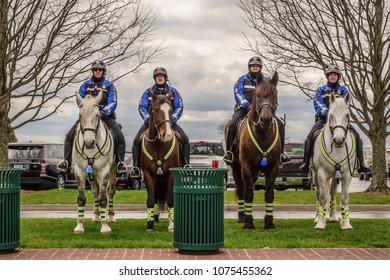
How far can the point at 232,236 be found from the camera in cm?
1170

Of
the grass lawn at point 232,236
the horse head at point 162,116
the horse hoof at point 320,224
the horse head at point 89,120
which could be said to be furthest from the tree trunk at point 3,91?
the horse hoof at point 320,224

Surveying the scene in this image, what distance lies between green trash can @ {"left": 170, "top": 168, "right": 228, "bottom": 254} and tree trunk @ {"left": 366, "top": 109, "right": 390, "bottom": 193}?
51.3 feet

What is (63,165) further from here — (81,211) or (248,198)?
(248,198)

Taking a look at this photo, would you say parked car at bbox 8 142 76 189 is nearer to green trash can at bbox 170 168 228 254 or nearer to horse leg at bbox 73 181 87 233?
horse leg at bbox 73 181 87 233

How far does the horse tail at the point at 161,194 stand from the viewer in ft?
43.1

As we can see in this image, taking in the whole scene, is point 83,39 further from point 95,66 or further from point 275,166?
point 275,166

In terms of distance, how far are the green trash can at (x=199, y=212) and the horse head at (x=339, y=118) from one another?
350 centimetres

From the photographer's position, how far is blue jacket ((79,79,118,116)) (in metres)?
13.4

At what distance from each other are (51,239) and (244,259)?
3.97 metres

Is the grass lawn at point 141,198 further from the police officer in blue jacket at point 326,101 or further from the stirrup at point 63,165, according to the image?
the stirrup at point 63,165

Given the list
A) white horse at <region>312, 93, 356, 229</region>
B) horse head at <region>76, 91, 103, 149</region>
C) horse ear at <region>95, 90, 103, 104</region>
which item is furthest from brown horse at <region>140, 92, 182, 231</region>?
white horse at <region>312, 93, 356, 229</region>

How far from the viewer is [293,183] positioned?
86.9 ft

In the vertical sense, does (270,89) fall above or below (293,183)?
above

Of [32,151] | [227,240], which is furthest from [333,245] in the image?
[32,151]
